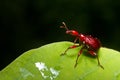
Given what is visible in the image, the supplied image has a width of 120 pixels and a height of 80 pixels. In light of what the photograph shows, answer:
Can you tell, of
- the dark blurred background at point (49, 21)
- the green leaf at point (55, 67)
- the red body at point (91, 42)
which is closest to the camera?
the green leaf at point (55, 67)

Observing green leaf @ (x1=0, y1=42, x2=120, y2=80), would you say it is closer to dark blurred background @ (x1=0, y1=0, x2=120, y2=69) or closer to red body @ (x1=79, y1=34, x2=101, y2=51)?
red body @ (x1=79, y1=34, x2=101, y2=51)

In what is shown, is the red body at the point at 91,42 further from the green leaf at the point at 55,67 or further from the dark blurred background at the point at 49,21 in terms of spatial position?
the dark blurred background at the point at 49,21

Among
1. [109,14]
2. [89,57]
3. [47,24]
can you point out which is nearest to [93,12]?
[109,14]

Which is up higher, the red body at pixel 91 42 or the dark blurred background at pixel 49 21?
the red body at pixel 91 42

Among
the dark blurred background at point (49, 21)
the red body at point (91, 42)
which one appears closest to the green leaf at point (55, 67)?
the red body at point (91, 42)

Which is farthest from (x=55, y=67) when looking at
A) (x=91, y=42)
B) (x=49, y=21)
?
(x=49, y=21)

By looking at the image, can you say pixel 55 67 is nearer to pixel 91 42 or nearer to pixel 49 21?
pixel 91 42
